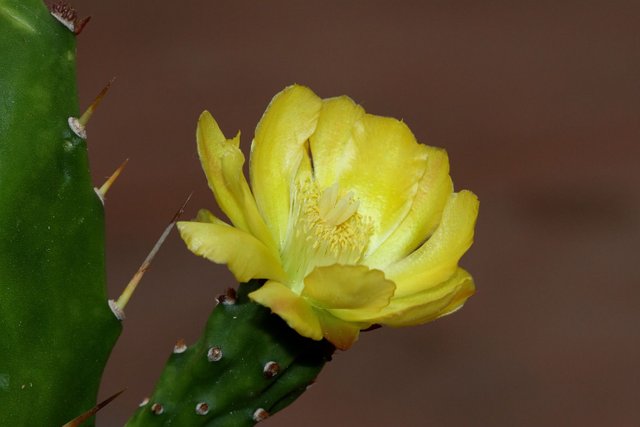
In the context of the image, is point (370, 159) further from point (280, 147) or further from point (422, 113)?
point (422, 113)

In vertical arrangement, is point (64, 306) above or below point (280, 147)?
below

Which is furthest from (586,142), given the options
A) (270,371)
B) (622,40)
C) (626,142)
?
(270,371)

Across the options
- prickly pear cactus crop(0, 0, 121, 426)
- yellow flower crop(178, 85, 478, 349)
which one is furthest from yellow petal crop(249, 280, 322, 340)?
prickly pear cactus crop(0, 0, 121, 426)

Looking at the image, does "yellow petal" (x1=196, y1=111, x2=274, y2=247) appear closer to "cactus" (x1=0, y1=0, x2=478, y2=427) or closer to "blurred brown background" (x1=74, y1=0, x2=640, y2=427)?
"cactus" (x1=0, y1=0, x2=478, y2=427)

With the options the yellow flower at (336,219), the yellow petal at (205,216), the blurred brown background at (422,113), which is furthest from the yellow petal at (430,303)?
the blurred brown background at (422,113)

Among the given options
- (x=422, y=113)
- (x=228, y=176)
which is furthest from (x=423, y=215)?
(x=422, y=113)

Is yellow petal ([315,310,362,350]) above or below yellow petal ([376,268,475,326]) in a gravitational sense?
below
